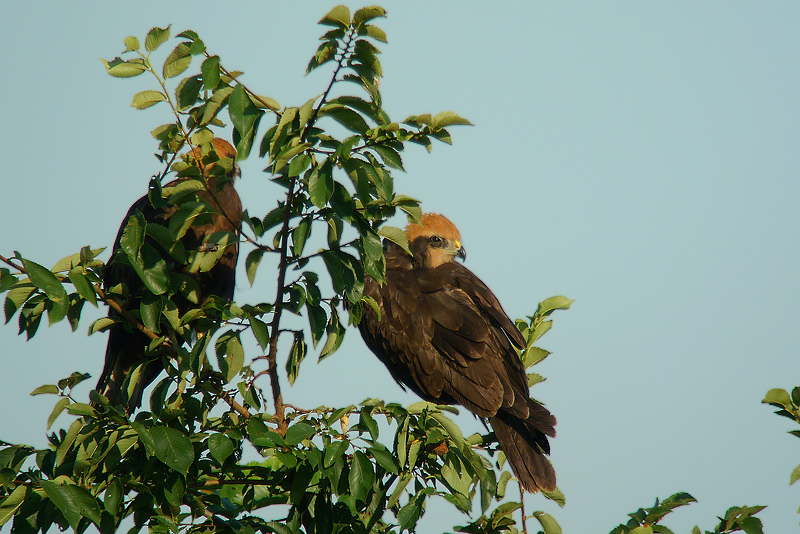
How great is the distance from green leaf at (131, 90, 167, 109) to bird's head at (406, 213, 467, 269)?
3.50 meters

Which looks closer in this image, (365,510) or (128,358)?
(365,510)

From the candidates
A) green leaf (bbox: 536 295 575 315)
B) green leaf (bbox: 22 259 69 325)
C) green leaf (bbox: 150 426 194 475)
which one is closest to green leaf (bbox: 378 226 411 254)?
green leaf (bbox: 150 426 194 475)

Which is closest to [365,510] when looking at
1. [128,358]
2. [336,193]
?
[336,193]

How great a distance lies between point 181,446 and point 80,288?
0.66 m

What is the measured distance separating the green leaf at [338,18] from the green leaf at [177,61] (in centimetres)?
61

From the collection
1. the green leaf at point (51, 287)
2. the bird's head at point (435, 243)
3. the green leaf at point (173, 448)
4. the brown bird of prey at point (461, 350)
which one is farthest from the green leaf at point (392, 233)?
the bird's head at point (435, 243)

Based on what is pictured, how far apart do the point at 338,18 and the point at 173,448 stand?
1.58 m

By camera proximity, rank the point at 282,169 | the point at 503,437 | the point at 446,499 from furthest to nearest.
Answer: the point at 503,437
the point at 446,499
the point at 282,169

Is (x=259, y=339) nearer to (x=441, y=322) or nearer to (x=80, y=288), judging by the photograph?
(x=80, y=288)

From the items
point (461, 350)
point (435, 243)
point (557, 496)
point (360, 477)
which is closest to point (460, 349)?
point (461, 350)

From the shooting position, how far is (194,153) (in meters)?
2.91

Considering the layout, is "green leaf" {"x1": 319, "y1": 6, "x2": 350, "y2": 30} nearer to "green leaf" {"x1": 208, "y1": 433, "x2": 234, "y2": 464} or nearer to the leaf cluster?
the leaf cluster

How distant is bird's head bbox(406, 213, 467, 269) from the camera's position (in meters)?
6.14

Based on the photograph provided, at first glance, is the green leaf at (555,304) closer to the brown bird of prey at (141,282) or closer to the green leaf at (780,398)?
the green leaf at (780,398)
